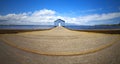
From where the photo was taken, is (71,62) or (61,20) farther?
(61,20)

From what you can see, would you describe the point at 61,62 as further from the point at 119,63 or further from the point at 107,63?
the point at 119,63

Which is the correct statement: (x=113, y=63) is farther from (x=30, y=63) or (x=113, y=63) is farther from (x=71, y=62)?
(x=30, y=63)

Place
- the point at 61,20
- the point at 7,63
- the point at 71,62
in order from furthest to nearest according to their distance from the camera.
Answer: the point at 61,20 → the point at 71,62 → the point at 7,63

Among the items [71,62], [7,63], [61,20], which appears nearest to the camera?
[7,63]

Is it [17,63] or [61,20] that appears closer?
[17,63]

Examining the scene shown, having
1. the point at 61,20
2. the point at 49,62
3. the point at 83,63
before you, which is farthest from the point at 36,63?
the point at 61,20

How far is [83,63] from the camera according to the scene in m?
4.16

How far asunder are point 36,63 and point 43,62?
257 mm

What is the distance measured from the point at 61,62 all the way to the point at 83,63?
754 millimetres

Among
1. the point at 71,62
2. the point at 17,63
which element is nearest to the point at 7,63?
the point at 17,63

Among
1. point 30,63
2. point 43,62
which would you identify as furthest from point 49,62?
point 30,63

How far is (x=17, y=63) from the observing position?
4062 mm

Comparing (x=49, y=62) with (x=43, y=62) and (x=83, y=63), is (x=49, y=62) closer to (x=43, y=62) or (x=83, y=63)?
(x=43, y=62)

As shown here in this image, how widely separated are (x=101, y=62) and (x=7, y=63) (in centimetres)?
315
